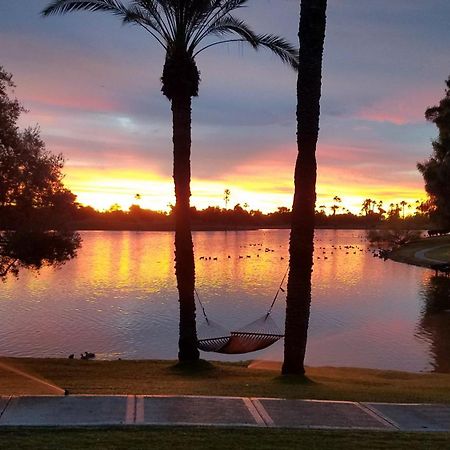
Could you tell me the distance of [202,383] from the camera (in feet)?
34.2

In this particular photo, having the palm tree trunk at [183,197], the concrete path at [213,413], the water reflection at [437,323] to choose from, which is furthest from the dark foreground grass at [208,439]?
the water reflection at [437,323]

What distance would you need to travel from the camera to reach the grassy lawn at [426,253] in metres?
64.2

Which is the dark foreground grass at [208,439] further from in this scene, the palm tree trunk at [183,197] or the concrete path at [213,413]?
the palm tree trunk at [183,197]

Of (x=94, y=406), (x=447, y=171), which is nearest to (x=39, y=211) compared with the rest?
(x=94, y=406)

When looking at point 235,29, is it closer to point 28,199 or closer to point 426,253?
point 28,199

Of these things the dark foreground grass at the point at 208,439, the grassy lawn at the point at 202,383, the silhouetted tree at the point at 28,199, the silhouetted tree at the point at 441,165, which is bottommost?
the grassy lawn at the point at 202,383

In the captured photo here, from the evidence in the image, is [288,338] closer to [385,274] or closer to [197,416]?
[197,416]

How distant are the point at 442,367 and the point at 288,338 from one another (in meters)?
8.41

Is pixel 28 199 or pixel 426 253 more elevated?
pixel 28 199

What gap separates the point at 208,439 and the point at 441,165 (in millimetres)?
38300

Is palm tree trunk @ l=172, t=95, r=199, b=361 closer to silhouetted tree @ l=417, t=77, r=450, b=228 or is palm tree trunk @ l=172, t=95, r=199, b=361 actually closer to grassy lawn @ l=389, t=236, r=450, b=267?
silhouetted tree @ l=417, t=77, r=450, b=228

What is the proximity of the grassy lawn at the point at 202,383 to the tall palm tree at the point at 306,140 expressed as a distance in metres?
2.26

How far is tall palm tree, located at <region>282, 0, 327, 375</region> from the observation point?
11.8 meters

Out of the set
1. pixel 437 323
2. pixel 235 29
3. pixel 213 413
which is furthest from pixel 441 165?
pixel 213 413
